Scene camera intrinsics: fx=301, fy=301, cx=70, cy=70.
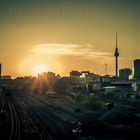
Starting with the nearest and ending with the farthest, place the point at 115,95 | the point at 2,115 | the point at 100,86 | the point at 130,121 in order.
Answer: the point at 130,121
the point at 2,115
the point at 115,95
the point at 100,86

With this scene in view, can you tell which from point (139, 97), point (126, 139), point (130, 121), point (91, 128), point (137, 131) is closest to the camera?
point (126, 139)

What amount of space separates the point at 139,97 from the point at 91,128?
65787 millimetres

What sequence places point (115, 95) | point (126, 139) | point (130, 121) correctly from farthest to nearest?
point (115, 95)
point (130, 121)
point (126, 139)

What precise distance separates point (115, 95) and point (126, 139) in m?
89.3

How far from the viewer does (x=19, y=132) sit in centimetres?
3778

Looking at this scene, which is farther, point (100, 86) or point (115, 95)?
point (100, 86)

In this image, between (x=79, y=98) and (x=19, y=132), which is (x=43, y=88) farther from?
(x=19, y=132)

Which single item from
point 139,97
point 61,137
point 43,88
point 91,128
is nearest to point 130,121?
point 91,128

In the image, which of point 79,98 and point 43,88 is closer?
point 79,98

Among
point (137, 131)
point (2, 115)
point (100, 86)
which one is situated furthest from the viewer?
point (100, 86)

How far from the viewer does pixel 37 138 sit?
33.3 m

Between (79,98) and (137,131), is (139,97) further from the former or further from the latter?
(137,131)

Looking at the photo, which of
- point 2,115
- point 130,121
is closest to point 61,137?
point 130,121

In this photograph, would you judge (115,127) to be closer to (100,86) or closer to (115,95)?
(115,95)
